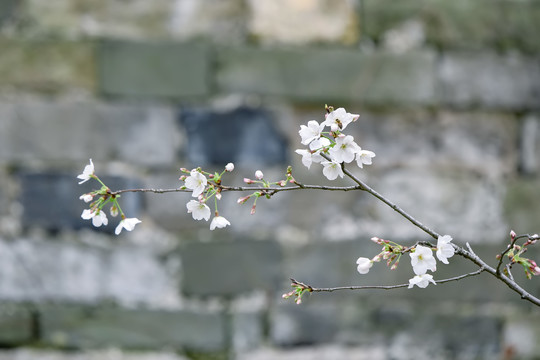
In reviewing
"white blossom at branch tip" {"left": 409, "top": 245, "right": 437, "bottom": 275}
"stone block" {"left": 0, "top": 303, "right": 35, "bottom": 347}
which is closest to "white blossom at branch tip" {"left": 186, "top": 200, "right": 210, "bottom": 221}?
"white blossom at branch tip" {"left": 409, "top": 245, "right": 437, "bottom": 275}

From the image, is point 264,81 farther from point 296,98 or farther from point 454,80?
point 454,80

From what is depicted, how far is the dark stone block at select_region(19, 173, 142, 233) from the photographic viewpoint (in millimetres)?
2254

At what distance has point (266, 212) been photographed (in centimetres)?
232

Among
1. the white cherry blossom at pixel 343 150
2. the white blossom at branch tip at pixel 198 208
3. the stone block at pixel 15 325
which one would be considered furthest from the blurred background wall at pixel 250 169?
the white cherry blossom at pixel 343 150

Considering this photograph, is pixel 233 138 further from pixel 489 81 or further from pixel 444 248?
pixel 444 248

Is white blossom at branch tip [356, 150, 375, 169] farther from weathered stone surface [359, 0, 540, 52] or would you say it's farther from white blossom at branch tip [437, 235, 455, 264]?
weathered stone surface [359, 0, 540, 52]

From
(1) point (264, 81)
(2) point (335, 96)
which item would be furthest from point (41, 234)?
(2) point (335, 96)

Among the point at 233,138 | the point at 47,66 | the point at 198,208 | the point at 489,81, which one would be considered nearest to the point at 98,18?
the point at 47,66

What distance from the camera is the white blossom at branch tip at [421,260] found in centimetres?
86

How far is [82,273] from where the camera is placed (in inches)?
90.0

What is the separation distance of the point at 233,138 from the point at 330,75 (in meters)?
0.40

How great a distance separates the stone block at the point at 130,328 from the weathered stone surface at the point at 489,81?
116cm

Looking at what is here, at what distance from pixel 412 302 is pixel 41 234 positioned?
1308 millimetres

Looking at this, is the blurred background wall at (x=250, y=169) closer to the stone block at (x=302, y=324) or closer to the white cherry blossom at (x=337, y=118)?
the stone block at (x=302, y=324)
